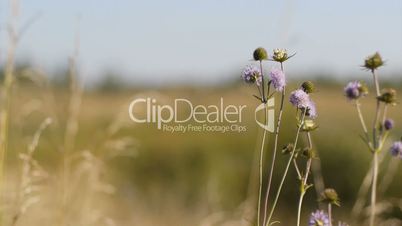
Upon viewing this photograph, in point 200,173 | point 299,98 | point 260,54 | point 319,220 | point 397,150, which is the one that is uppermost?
point 200,173

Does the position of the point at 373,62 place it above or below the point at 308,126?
above

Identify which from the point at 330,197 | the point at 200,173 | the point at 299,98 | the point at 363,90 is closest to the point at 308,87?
the point at 299,98

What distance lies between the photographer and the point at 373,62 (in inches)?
66.9

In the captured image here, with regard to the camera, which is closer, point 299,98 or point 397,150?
point 299,98

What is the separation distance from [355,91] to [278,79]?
179 millimetres

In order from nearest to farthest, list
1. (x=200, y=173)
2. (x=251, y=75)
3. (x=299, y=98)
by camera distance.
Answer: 1. (x=299, y=98)
2. (x=251, y=75)
3. (x=200, y=173)

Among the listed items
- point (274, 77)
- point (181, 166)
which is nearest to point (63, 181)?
point (274, 77)

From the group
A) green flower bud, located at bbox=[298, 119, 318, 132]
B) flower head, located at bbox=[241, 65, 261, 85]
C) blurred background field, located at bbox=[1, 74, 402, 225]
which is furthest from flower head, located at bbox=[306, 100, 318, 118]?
blurred background field, located at bbox=[1, 74, 402, 225]

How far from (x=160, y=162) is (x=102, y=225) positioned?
808cm

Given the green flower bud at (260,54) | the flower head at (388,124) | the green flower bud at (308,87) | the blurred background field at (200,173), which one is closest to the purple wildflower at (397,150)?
the flower head at (388,124)

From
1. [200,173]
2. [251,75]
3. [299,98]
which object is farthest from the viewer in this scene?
[200,173]

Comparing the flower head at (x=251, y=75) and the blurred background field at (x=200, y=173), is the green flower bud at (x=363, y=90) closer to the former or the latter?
the flower head at (x=251, y=75)

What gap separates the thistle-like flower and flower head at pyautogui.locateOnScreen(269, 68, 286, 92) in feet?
0.50

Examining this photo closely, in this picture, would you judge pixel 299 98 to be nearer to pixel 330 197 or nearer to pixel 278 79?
pixel 278 79
